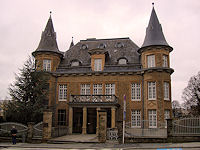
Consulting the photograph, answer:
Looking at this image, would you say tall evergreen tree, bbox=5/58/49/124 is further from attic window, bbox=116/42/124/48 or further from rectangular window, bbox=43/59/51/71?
attic window, bbox=116/42/124/48

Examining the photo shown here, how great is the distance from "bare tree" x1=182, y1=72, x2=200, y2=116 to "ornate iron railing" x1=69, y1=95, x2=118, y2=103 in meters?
23.5

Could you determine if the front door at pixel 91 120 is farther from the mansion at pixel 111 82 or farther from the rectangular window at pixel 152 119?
the rectangular window at pixel 152 119

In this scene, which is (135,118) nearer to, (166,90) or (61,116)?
(166,90)

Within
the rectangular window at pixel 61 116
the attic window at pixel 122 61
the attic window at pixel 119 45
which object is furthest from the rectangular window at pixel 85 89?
the attic window at pixel 119 45

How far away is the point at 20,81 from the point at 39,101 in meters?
2.71

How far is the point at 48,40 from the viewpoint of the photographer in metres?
30.4

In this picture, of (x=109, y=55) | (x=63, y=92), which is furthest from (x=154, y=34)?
(x=63, y=92)

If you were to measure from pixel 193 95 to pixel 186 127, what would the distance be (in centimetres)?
3061

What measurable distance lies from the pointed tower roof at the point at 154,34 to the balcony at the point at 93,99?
24.3ft

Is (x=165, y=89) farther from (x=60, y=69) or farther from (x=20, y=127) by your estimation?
(x=20, y=127)

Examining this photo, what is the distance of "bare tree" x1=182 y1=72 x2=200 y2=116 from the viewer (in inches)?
1704

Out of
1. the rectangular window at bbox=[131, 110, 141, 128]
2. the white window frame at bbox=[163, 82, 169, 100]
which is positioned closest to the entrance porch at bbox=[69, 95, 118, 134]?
the rectangular window at bbox=[131, 110, 141, 128]

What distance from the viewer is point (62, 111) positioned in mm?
28422

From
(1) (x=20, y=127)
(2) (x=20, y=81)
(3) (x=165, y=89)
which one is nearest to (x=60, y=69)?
(2) (x=20, y=81)
